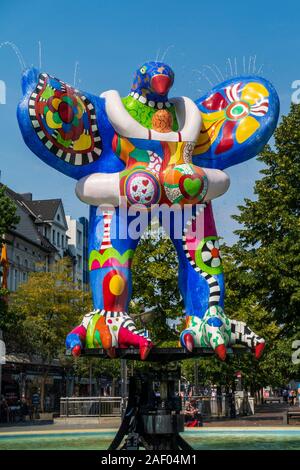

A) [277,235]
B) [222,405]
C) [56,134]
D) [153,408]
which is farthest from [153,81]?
[222,405]

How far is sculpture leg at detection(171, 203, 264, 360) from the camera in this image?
829 centimetres

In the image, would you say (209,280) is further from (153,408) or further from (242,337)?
(153,408)

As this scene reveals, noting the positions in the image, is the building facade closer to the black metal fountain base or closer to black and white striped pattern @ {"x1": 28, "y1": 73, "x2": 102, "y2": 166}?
black and white striped pattern @ {"x1": 28, "y1": 73, "x2": 102, "y2": 166}

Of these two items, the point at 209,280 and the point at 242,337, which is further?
the point at 209,280

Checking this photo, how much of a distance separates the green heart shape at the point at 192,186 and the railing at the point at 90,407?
17926 millimetres

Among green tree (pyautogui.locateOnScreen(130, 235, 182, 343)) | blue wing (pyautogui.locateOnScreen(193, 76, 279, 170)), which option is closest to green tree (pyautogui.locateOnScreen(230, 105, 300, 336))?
green tree (pyautogui.locateOnScreen(130, 235, 182, 343))

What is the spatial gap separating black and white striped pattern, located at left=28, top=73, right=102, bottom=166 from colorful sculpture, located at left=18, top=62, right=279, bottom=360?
1 centimetres

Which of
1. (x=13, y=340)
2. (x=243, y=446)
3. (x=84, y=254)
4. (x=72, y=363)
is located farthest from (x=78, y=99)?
(x=84, y=254)

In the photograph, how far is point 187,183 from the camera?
8750mm

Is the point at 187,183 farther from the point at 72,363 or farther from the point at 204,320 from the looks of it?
the point at 72,363

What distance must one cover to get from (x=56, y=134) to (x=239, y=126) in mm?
2526

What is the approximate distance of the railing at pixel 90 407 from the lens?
25.4 metres

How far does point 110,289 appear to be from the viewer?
8445mm
